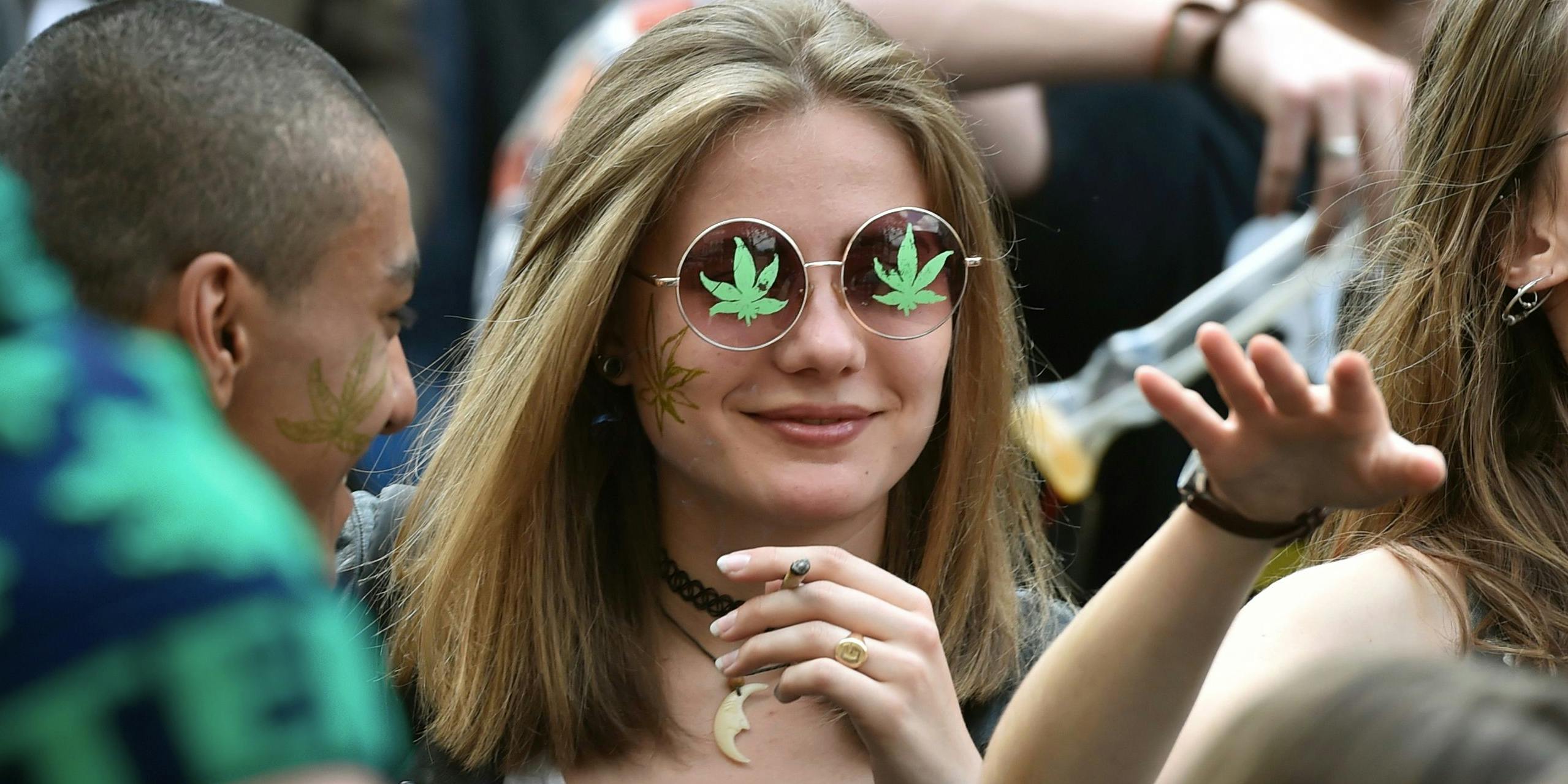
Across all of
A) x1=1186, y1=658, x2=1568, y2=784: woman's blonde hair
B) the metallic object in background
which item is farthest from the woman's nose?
the metallic object in background

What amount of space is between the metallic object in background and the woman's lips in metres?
1.58

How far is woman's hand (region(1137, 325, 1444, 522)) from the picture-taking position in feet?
4.68

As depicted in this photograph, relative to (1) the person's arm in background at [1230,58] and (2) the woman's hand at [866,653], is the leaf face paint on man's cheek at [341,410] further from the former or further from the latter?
(1) the person's arm in background at [1230,58]

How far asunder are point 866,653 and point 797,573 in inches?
5.1

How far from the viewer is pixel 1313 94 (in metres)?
3.53

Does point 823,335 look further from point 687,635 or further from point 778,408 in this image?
point 687,635

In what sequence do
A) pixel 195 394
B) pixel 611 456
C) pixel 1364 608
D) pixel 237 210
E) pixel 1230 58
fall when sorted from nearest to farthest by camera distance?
pixel 195 394, pixel 1364 608, pixel 237 210, pixel 611 456, pixel 1230 58

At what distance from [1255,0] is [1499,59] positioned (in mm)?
1660

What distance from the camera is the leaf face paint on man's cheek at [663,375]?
7.37 ft

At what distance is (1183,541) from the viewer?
1574mm

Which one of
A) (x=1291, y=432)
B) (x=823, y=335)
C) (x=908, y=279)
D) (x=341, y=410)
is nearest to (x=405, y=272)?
(x=341, y=410)

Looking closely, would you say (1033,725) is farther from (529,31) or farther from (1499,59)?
(529,31)

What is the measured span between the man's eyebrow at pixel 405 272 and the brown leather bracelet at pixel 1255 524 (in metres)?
1.17

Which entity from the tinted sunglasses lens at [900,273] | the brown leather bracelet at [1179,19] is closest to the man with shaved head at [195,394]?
the tinted sunglasses lens at [900,273]
